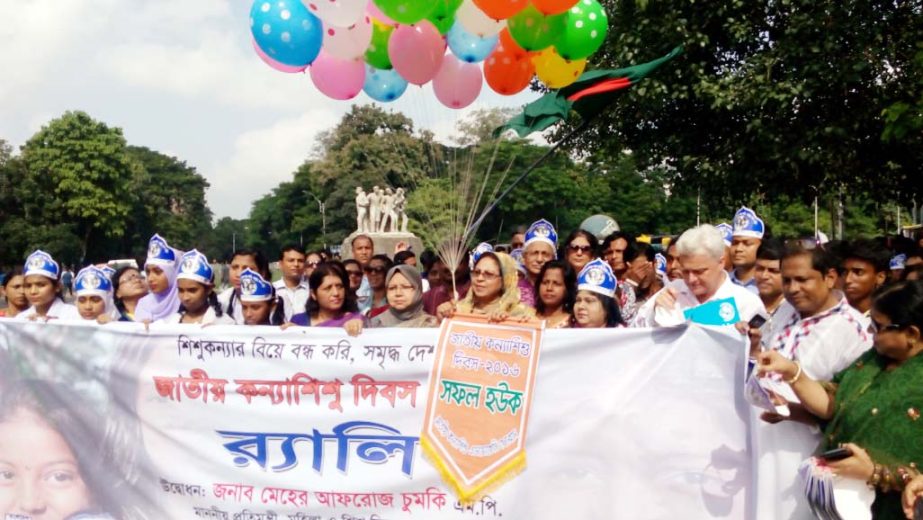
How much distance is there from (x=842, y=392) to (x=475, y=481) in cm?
168

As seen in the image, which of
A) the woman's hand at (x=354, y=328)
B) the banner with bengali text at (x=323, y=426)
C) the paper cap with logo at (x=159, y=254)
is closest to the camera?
the banner with bengali text at (x=323, y=426)

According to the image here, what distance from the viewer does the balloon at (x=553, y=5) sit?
6875 millimetres

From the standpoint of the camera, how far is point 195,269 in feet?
18.1

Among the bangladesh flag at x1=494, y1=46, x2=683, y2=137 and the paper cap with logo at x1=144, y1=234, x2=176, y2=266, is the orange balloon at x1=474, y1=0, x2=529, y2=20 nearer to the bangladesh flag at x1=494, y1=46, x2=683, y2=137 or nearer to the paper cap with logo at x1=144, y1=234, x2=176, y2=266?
the bangladesh flag at x1=494, y1=46, x2=683, y2=137

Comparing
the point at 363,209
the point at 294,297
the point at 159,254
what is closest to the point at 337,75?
the point at 294,297

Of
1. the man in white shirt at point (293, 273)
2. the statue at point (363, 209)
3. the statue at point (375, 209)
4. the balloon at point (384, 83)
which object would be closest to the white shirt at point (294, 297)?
the man in white shirt at point (293, 273)

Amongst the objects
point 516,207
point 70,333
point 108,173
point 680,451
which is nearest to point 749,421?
point 680,451

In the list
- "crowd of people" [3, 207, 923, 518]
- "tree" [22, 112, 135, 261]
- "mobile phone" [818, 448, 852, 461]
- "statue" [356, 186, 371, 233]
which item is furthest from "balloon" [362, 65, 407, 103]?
"tree" [22, 112, 135, 261]

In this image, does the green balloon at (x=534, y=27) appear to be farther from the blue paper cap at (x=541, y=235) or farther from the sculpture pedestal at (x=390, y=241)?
the sculpture pedestal at (x=390, y=241)

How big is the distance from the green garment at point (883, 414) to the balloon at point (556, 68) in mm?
5482

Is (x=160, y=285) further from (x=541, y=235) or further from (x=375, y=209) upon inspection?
(x=375, y=209)

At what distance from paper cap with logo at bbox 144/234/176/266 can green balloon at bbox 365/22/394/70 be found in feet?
8.97

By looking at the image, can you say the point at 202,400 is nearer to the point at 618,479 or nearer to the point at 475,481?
the point at 475,481

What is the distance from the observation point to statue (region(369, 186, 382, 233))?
3061 centimetres
